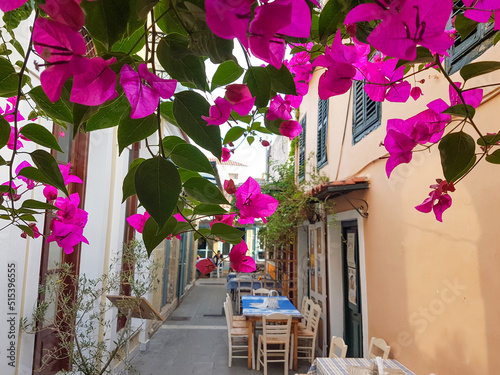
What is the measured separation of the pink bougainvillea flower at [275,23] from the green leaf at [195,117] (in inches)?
5.1

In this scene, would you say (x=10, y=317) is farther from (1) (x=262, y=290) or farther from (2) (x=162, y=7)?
(1) (x=262, y=290)

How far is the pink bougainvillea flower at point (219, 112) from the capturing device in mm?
443

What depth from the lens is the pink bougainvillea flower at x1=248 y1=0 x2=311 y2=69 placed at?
11.5 inches

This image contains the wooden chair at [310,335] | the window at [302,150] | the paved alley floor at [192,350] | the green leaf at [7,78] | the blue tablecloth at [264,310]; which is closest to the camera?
the green leaf at [7,78]

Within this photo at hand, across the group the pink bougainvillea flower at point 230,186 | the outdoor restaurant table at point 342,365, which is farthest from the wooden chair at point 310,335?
the pink bougainvillea flower at point 230,186

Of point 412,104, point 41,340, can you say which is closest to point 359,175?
point 412,104

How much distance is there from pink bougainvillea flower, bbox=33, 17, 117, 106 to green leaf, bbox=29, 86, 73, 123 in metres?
0.20

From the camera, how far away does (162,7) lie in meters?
→ 0.48

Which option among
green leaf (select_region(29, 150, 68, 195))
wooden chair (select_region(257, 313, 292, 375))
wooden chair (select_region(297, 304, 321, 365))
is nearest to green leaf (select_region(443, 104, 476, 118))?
green leaf (select_region(29, 150, 68, 195))

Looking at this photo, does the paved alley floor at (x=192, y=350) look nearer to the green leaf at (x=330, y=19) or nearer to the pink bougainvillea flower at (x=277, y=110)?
the pink bougainvillea flower at (x=277, y=110)

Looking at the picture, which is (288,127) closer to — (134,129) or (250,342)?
(134,129)

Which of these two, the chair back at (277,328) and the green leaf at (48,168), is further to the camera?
the chair back at (277,328)

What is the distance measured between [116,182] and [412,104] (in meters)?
3.34

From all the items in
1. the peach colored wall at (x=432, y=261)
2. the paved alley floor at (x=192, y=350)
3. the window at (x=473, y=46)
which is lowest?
the paved alley floor at (x=192, y=350)
